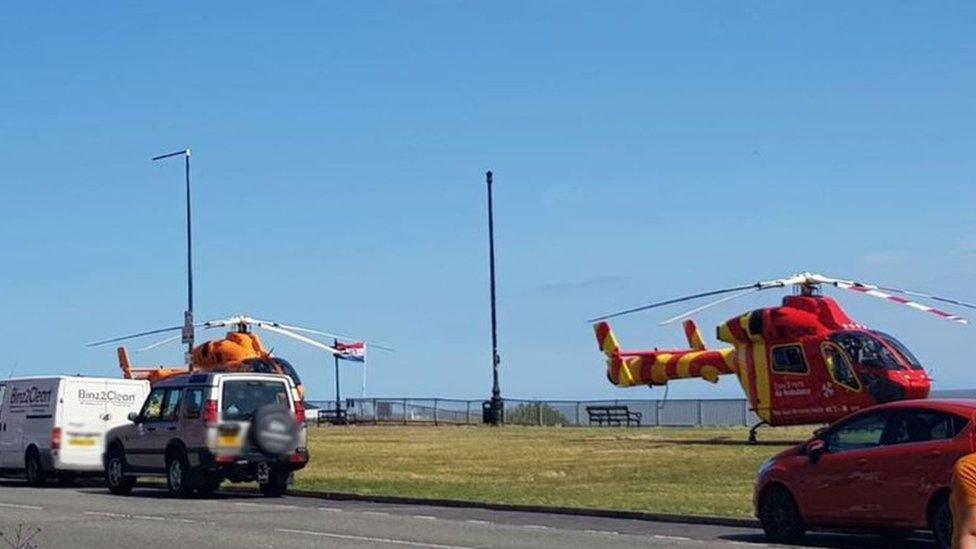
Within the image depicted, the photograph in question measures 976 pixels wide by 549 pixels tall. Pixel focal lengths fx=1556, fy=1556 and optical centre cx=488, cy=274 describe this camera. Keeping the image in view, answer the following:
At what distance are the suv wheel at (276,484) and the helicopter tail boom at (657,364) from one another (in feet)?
60.7

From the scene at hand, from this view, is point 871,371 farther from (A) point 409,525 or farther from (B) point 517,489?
(A) point 409,525

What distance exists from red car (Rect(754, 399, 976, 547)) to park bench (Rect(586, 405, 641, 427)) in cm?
4180

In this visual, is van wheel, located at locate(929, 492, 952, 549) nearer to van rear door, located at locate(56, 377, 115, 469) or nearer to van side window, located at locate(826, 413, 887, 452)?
van side window, located at locate(826, 413, 887, 452)

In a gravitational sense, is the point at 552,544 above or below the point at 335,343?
below

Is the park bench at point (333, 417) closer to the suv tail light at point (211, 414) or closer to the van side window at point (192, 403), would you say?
the van side window at point (192, 403)

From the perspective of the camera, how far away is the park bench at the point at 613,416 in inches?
2389

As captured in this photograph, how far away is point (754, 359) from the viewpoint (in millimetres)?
38531

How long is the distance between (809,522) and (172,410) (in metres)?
12.5

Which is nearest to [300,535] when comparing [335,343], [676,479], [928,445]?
[928,445]

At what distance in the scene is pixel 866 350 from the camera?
35375mm

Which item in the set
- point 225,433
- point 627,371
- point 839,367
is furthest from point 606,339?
point 225,433

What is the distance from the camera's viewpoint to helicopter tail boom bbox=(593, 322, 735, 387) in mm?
42844

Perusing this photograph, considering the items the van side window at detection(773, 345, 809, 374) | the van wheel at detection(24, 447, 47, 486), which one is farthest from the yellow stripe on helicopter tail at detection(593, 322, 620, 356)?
the van wheel at detection(24, 447, 47, 486)

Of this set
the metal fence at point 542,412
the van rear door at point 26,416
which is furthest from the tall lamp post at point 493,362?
the van rear door at point 26,416
